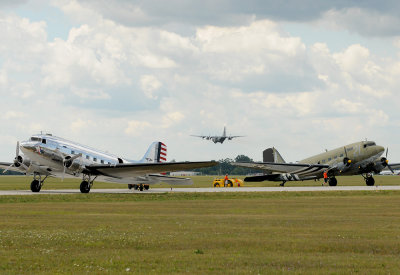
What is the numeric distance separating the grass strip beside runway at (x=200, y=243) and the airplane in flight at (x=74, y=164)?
926 inches

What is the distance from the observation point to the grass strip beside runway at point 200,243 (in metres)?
12.3

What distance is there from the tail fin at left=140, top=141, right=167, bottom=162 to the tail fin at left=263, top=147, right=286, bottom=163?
79.0 feet

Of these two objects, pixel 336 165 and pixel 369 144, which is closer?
pixel 369 144

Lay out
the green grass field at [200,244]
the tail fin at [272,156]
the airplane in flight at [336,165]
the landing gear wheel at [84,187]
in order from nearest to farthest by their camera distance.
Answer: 1. the green grass field at [200,244]
2. the landing gear wheel at [84,187]
3. the airplane in flight at [336,165]
4. the tail fin at [272,156]

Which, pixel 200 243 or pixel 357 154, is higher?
pixel 357 154

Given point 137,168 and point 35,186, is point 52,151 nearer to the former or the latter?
point 35,186

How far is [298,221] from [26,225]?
10.6 meters

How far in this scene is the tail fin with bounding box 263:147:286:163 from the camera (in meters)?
85.6

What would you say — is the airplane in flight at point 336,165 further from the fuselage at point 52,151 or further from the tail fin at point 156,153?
the fuselage at point 52,151

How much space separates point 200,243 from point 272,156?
232 ft

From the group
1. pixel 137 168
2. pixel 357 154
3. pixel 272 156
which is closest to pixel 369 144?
pixel 357 154

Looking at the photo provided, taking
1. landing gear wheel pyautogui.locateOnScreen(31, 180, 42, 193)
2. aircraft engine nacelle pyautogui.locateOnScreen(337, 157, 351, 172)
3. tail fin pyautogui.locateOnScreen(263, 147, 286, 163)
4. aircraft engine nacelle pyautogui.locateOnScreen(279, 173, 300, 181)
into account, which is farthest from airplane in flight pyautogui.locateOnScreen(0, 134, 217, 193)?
tail fin pyautogui.locateOnScreen(263, 147, 286, 163)

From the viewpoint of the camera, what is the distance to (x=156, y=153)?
214 ft

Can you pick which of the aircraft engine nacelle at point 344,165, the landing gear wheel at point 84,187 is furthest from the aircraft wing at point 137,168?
the aircraft engine nacelle at point 344,165
